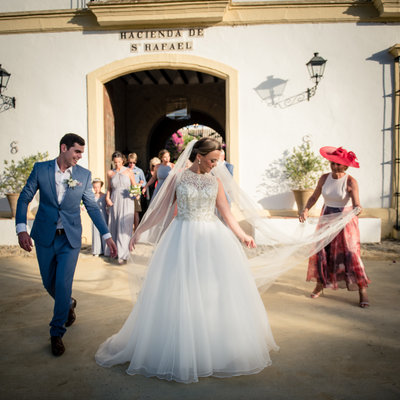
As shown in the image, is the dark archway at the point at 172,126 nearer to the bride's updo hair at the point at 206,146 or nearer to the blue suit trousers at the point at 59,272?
the blue suit trousers at the point at 59,272

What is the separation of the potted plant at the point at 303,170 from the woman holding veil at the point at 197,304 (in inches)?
193

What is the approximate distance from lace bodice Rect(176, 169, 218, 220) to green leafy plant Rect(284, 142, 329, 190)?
16.8 feet

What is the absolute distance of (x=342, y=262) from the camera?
4434 mm

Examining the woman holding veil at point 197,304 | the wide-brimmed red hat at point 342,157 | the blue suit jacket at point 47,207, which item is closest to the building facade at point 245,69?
the wide-brimmed red hat at point 342,157

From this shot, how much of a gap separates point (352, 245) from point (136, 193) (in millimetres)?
3907

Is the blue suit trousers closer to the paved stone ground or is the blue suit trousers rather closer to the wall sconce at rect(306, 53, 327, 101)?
the paved stone ground

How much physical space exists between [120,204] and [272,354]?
449 centimetres

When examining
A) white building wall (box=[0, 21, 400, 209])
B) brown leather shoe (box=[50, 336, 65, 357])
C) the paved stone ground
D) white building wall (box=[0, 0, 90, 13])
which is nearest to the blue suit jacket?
brown leather shoe (box=[50, 336, 65, 357])

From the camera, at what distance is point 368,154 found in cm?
803

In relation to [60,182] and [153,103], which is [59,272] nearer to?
[60,182]

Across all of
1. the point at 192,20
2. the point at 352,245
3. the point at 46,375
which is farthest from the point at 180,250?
the point at 192,20

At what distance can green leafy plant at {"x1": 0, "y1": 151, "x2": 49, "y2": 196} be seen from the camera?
829cm

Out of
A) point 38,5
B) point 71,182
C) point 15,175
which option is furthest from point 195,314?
point 38,5

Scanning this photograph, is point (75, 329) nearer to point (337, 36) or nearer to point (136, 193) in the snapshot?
point (136, 193)
